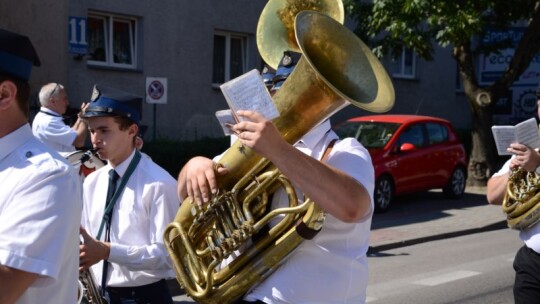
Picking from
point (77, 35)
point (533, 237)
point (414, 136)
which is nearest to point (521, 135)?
point (533, 237)

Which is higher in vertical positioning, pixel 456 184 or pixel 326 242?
pixel 326 242

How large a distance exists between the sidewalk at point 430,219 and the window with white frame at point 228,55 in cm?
501

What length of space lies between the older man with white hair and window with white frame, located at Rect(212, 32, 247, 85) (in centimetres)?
1025

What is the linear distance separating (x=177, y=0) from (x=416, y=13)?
4.73m

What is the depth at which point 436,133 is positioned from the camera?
16.0 metres

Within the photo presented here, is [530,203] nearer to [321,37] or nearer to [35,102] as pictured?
[321,37]

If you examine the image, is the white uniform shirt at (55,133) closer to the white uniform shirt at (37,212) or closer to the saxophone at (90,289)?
the saxophone at (90,289)

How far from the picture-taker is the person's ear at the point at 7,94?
2398mm

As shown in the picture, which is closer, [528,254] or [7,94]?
[7,94]

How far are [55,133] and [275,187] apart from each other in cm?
592

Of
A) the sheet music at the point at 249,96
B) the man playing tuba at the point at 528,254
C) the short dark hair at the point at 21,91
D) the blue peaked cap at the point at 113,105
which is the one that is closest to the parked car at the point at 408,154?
the man playing tuba at the point at 528,254

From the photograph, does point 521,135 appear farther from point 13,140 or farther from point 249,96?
point 13,140

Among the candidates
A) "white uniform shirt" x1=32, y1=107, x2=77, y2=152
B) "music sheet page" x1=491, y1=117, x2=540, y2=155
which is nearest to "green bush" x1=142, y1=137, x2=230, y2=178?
"white uniform shirt" x1=32, y1=107, x2=77, y2=152

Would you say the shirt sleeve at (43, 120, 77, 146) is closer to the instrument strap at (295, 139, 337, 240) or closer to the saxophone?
the saxophone
